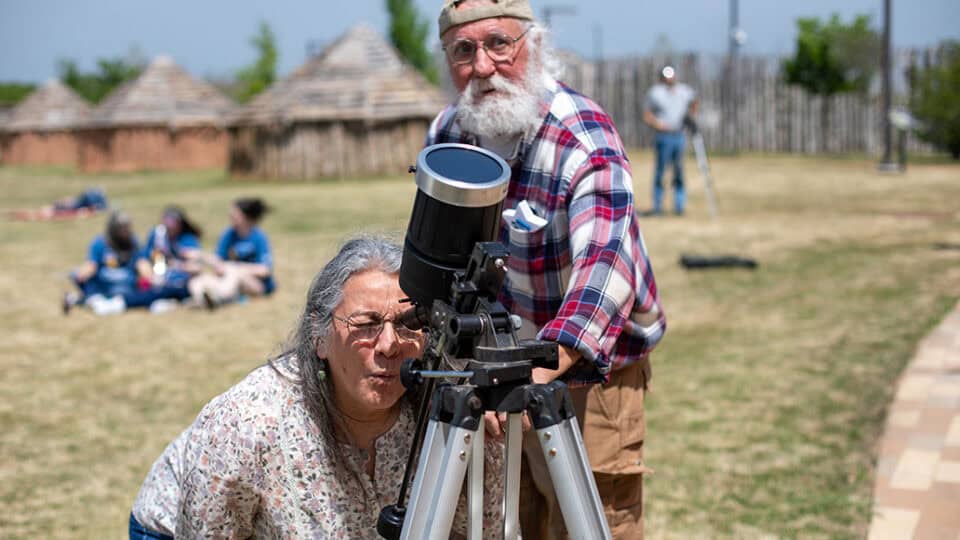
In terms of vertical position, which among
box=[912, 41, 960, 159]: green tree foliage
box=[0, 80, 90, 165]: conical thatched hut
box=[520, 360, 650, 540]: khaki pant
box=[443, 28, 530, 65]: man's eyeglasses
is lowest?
box=[0, 80, 90, 165]: conical thatched hut

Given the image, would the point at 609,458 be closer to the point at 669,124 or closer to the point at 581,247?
the point at 581,247

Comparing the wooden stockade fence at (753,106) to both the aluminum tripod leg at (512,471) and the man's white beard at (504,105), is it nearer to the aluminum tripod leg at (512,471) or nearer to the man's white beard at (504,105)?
the man's white beard at (504,105)

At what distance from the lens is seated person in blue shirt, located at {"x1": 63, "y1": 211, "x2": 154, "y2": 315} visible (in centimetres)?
984

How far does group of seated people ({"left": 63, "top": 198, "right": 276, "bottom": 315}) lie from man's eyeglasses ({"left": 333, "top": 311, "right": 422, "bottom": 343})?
24.6ft

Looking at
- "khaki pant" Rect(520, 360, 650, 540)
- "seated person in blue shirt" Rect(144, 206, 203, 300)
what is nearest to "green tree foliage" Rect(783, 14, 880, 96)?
"seated person in blue shirt" Rect(144, 206, 203, 300)

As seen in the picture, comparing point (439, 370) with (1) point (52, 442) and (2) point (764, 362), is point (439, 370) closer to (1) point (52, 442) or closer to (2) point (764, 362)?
(1) point (52, 442)

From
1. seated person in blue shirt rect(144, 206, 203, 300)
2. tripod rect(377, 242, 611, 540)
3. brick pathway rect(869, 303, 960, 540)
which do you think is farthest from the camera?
seated person in blue shirt rect(144, 206, 203, 300)

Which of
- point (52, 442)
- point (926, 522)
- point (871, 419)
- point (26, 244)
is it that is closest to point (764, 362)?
point (871, 419)

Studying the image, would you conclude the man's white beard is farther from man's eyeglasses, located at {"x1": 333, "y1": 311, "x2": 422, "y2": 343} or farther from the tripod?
the tripod

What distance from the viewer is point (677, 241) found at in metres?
12.5

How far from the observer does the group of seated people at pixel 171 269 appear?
32.3 feet

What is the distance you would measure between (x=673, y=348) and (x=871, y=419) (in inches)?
80.0

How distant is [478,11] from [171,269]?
306 inches

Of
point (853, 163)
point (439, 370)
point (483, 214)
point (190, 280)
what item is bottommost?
point (853, 163)
